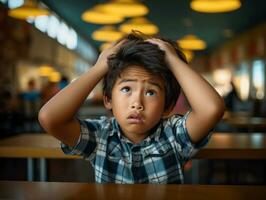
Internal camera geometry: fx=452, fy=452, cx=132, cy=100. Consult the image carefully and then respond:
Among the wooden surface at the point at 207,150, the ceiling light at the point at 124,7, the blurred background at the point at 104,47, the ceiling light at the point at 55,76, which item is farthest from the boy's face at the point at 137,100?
the ceiling light at the point at 55,76

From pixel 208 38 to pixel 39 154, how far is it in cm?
1480

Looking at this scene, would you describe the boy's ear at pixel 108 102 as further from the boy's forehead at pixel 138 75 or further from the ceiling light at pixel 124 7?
the ceiling light at pixel 124 7

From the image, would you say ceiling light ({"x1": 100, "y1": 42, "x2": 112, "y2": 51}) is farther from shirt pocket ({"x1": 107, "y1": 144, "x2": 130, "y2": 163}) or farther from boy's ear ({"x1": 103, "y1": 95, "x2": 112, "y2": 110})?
shirt pocket ({"x1": 107, "y1": 144, "x2": 130, "y2": 163})

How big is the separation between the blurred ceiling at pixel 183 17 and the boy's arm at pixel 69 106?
7286 mm

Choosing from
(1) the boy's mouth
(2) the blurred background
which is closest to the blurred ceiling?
(2) the blurred background

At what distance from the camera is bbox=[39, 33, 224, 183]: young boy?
977 mm

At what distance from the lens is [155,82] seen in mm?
989

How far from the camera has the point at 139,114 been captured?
3.12ft

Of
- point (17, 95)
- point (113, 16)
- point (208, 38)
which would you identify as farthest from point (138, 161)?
point (208, 38)

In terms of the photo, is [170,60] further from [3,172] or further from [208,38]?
[208,38]

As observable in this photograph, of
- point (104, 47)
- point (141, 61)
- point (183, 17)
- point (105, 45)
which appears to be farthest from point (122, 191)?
point (105, 45)

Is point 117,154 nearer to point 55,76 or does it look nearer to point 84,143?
point 84,143

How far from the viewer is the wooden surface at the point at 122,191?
71cm

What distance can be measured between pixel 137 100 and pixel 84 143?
0.18m
